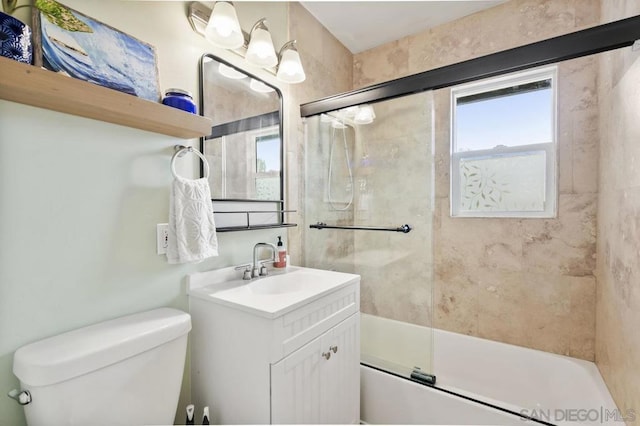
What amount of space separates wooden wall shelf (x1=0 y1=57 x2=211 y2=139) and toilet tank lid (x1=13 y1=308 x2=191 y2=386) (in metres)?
0.71

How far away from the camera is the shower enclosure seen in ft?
5.77

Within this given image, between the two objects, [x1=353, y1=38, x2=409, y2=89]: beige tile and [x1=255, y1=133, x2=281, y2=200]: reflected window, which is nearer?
[x1=255, y1=133, x2=281, y2=200]: reflected window

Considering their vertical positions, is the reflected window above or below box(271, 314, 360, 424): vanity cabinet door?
above

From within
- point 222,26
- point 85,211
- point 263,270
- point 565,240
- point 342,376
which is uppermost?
point 222,26

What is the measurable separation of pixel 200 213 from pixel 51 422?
0.72 meters

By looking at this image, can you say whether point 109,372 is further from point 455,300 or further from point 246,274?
point 455,300

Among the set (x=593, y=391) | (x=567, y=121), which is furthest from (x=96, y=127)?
(x=593, y=391)

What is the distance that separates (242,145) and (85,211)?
0.76 m

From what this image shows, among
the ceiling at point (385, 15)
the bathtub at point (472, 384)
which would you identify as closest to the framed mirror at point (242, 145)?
the ceiling at point (385, 15)

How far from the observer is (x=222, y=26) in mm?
1267

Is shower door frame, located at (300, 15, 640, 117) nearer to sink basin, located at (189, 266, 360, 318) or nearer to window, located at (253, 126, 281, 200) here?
window, located at (253, 126, 281, 200)

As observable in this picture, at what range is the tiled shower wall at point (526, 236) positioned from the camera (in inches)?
66.6

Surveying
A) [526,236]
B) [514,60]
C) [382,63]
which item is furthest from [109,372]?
[382,63]

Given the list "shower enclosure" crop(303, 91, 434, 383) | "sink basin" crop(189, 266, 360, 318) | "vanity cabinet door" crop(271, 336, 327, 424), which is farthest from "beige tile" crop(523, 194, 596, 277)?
"vanity cabinet door" crop(271, 336, 327, 424)
